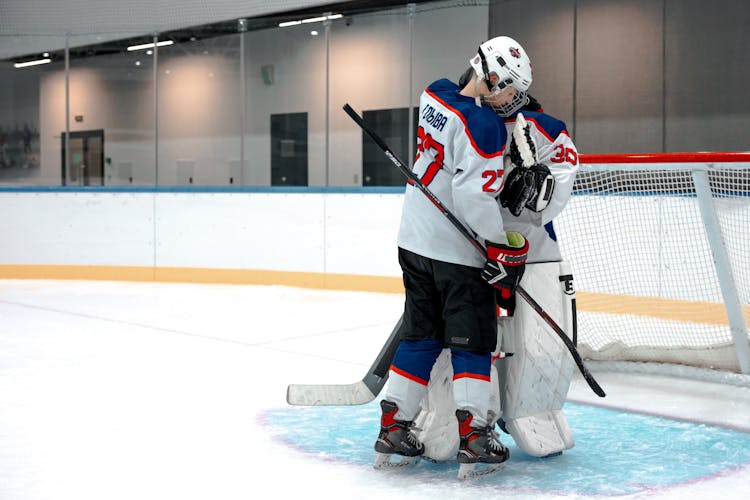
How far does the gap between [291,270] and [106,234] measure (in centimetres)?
162

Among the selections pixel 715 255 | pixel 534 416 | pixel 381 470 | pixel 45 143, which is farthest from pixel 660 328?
pixel 45 143

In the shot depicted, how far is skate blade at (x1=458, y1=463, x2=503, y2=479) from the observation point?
7.29 feet

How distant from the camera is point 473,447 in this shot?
Result: 7.19 ft

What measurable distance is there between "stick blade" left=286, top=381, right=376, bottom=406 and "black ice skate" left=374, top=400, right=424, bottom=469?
0.36m

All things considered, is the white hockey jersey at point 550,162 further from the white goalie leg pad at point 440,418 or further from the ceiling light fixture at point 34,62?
the ceiling light fixture at point 34,62

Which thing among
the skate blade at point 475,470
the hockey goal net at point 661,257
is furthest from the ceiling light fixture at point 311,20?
the skate blade at point 475,470

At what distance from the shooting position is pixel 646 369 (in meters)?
3.59

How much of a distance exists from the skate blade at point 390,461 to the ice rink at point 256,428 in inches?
1.1

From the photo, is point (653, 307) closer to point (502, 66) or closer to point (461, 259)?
point (461, 259)

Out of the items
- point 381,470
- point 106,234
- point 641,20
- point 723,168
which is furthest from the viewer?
point 106,234

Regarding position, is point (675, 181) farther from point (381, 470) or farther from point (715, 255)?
point (381, 470)

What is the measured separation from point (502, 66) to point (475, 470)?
3.22 ft

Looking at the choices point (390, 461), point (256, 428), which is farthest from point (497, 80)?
point (256, 428)

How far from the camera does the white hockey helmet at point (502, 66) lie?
7.01ft
